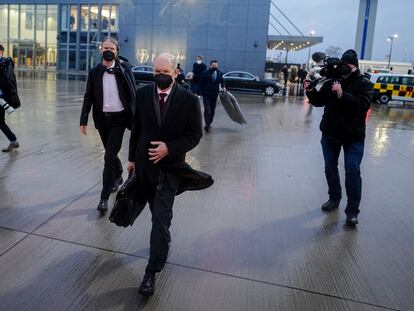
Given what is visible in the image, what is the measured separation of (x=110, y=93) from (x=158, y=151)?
5.66 feet

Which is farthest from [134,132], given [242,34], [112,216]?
[242,34]

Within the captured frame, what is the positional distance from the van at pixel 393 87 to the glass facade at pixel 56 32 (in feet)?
76.5

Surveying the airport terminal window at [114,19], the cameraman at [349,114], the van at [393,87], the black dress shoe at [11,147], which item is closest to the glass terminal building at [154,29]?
the airport terminal window at [114,19]

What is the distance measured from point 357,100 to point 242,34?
2922 centimetres

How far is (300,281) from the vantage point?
2.97m

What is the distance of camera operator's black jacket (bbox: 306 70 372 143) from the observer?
13.0ft

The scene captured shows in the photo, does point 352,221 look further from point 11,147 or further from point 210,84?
point 210,84

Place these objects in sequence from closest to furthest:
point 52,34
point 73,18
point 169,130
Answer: point 169,130 → point 73,18 → point 52,34

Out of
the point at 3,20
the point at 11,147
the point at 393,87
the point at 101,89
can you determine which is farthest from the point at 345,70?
the point at 3,20

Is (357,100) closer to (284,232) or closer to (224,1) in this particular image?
(284,232)

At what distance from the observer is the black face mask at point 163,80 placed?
2682mm

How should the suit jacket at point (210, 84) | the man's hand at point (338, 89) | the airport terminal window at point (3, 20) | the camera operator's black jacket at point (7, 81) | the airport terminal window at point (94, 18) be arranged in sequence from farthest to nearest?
the airport terminal window at point (3, 20) < the airport terminal window at point (94, 18) < the suit jacket at point (210, 84) < the camera operator's black jacket at point (7, 81) < the man's hand at point (338, 89)

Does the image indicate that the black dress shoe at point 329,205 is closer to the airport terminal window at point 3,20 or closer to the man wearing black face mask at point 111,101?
the man wearing black face mask at point 111,101

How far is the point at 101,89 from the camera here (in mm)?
4074
